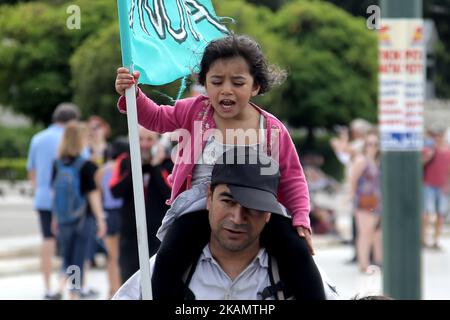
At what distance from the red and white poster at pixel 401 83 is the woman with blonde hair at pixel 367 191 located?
13.1 feet

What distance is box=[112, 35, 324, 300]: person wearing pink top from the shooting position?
10.9 feet

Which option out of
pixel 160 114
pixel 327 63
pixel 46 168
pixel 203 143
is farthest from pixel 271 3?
pixel 203 143

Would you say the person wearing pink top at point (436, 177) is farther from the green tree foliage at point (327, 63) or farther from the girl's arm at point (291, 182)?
the green tree foliage at point (327, 63)

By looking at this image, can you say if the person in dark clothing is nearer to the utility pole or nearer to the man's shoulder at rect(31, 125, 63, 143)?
the man's shoulder at rect(31, 125, 63, 143)

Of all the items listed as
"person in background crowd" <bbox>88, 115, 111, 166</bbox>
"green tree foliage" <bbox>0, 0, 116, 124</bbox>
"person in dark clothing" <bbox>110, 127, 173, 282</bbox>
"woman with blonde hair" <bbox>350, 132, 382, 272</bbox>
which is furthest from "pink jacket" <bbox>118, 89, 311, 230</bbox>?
"woman with blonde hair" <bbox>350, 132, 382, 272</bbox>

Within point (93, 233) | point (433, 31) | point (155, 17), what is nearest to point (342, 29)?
point (433, 31)

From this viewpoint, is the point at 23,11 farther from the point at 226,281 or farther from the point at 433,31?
the point at 433,31

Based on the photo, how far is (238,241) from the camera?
322 cm

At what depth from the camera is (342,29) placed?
31281 millimetres

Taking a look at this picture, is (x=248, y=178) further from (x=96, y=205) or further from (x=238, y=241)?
(x=96, y=205)

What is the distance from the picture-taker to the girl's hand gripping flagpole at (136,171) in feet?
10.4

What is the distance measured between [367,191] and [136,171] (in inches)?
365

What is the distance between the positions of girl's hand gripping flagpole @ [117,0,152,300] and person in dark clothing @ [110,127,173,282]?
418 cm

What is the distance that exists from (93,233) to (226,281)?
6.85m
